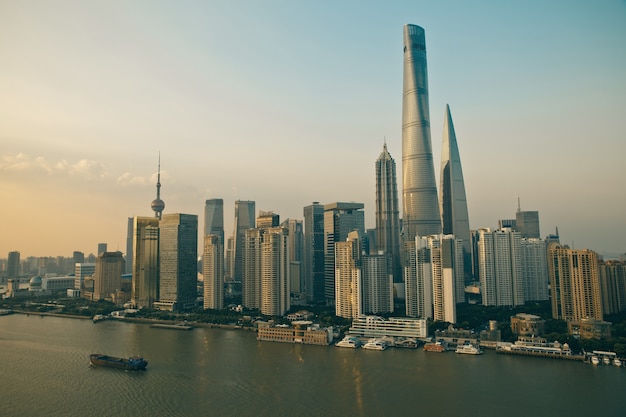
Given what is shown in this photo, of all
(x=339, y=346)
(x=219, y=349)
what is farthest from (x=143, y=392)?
(x=339, y=346)

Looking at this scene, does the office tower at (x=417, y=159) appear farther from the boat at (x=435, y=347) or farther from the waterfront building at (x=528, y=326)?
the boat at (x=435, y=347)

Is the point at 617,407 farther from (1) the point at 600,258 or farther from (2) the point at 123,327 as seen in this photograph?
(2) the point at 123,327

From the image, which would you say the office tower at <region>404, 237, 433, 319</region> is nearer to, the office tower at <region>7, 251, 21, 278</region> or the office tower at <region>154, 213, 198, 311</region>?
the office tower at <region>154, 213, 198, 311</region>

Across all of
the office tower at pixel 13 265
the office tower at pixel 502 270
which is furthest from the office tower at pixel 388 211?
the office tower at pixel 13 265

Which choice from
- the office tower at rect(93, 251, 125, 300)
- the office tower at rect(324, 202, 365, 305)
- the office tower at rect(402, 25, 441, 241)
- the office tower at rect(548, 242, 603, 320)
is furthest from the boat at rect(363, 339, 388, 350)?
the office tower at rect(93, 251, 125, 300)

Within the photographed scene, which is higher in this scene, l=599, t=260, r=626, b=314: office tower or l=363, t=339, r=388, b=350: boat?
l=599, t=260, r=626, b=314: office tower

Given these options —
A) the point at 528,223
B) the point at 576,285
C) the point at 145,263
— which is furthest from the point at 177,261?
the point at 528,223

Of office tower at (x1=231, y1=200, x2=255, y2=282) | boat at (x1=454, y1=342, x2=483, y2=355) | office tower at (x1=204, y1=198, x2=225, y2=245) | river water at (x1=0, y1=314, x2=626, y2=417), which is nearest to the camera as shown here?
river water at (x1=0, y1=314, x2=626, y2=417)
